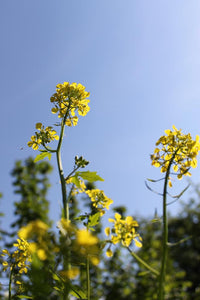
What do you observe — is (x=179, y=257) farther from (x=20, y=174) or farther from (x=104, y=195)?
(x=104, y=195)

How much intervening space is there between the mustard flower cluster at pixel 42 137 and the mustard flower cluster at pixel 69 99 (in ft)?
0.59

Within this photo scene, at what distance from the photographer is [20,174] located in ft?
56.7

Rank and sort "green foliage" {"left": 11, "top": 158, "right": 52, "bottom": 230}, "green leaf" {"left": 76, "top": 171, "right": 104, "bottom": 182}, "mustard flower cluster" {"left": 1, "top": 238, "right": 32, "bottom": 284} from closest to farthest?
"green leaf" {"left": 76, "top": 171, "right": 104, "bottom": 182}, "mustard flower cluster" {"left": 1, "top": 238, "right": 32, "bottom": 284}, "green foliage" {"left": 11, "top": 158, "right": 52, "bottom": 230}

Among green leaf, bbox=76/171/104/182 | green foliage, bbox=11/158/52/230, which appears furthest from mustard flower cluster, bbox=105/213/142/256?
green foliage, bbox=11/158/52/230

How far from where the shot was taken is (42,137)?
265 cm

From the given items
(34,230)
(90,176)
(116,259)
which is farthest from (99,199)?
(116,259)

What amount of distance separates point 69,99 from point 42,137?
1.56 feet

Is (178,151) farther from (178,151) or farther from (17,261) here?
(17,261)

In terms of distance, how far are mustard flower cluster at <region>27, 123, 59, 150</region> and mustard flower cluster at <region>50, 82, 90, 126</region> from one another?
0.18 metres

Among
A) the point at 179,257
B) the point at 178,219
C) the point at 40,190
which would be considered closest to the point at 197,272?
the point at 179,257

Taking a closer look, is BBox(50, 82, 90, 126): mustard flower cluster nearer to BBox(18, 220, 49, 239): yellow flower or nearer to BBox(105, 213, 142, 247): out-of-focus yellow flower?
BBox(105, 213, 142, 247): out-of-focus yellow flower

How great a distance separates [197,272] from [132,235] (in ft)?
99.1

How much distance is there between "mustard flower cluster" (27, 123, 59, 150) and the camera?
2.67 meters

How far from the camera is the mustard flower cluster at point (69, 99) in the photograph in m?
2.74
